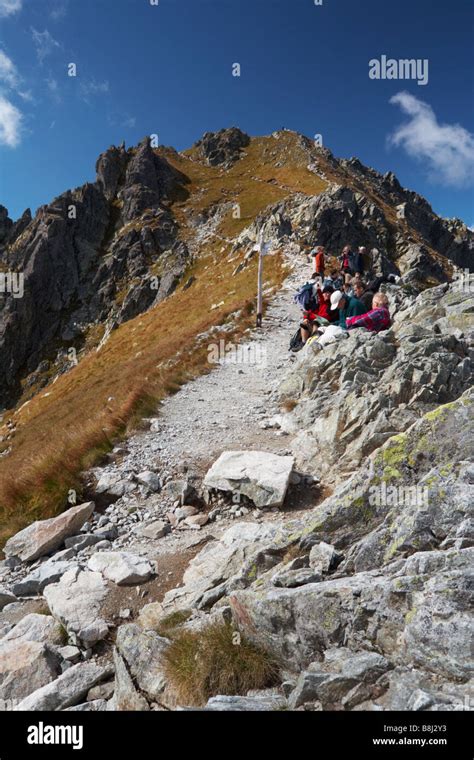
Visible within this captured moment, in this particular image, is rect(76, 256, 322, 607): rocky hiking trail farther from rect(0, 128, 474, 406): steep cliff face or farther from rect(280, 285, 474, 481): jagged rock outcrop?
rect(0, 128, 474, 406): steep cliff face

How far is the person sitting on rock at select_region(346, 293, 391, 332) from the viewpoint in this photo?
13.1m

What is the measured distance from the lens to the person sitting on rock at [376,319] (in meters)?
13.1

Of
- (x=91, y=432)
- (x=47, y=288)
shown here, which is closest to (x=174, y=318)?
(x=91, y=432)

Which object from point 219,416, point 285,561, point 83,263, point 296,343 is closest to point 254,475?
point 285,561

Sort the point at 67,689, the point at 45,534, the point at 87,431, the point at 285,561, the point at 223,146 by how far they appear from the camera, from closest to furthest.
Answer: the point at 67,689
the point at 285,561
the point at 45,534
the point at 87,431
the point at 223,146

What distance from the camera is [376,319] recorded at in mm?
13156

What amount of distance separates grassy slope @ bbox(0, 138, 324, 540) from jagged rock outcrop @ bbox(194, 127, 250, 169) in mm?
Result: 57856

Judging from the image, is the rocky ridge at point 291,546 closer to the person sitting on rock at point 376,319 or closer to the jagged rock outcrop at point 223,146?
the person sitting on rock at point 376,319

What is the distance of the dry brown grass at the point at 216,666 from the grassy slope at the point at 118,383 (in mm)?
5545

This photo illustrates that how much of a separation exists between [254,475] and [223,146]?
17355 centimetres

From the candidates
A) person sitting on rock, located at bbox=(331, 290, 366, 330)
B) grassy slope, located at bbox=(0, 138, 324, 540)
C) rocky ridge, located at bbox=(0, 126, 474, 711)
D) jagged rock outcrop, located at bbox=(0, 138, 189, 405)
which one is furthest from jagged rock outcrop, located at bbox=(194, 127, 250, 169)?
rocky ridge, located at bbox=(0, 126, 474, 711)

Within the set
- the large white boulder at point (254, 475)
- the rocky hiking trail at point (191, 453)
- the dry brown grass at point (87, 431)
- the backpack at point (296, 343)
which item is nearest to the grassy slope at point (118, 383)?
the dry brown grass at point (87, 431)

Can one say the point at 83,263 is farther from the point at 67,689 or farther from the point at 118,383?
the point at 67,689

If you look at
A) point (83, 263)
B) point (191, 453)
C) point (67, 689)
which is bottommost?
point (67, 689)
